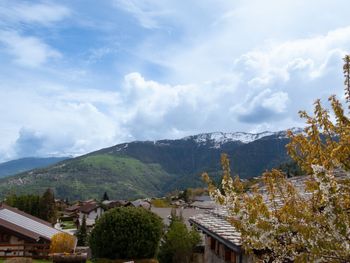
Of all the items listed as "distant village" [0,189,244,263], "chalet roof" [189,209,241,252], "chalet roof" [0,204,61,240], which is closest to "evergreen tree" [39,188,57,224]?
"distant village" [0,189,244,263]

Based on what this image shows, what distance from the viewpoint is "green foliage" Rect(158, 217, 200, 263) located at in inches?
1543

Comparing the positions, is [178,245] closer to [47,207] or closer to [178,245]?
[178,245]

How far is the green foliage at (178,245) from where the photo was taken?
39.2m

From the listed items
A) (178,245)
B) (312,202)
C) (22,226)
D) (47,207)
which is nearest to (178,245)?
(178,245)

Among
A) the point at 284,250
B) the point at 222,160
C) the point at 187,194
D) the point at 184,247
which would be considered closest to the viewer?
the point at 284,250

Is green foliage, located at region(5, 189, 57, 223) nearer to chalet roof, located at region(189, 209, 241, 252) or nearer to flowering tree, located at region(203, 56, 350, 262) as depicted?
chalet roof, located at region(189, 209, 241, 252)

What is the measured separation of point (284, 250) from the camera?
715cm

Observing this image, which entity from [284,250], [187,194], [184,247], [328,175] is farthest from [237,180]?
[187,194]

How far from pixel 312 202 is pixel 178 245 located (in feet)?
111

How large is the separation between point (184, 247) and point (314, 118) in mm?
34360

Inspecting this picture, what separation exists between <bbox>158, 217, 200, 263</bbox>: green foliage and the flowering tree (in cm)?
3226

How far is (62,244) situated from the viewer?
112 feet

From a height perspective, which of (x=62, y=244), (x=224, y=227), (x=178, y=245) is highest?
(x=224, y=227)

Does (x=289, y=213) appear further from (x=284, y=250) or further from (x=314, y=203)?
(x=284, y=250)
